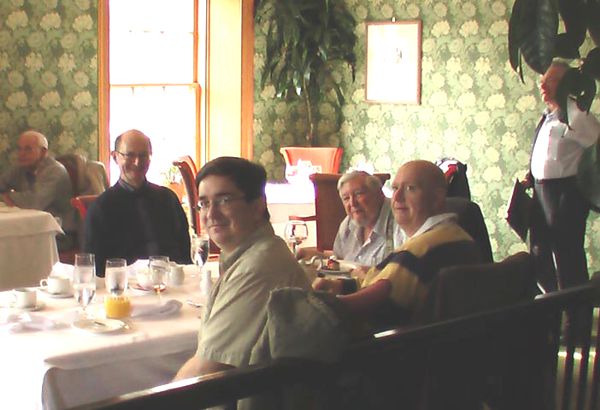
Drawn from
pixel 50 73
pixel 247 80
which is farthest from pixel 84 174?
pixel 247 80

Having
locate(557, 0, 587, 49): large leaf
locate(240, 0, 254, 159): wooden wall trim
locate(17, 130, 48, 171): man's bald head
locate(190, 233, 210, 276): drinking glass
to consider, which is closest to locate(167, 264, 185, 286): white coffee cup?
locate(190, 233, 210, 276): drinking glass

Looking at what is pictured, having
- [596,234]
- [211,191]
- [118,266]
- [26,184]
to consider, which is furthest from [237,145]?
[211,191]

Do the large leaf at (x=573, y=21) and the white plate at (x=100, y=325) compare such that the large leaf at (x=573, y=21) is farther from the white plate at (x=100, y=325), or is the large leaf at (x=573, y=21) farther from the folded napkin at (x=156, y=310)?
the white plate at (x=100, y=325)

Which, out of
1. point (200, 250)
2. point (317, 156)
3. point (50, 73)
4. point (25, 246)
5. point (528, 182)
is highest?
point (50, 73)

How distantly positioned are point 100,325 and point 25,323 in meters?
0.22

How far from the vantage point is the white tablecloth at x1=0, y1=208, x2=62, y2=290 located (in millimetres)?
4938

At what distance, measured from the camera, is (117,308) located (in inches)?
110

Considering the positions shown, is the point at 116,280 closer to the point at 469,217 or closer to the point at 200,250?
the point at 200,250

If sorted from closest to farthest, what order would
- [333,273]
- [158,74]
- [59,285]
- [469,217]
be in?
[59,285] → [333,273] → [469,217] → [158,74]

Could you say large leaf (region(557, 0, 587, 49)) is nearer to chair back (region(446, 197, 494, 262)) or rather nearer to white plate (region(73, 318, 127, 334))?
white plate (region(73, 318, 127, 334))

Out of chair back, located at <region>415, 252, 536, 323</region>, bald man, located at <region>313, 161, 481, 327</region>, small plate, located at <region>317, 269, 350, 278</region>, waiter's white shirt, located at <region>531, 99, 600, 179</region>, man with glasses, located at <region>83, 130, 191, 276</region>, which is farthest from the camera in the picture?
waiter's white shirt, located at <region>531, 99, 600, 179</region>

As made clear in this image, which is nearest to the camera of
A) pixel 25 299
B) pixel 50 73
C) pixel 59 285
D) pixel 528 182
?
pixel 25 299

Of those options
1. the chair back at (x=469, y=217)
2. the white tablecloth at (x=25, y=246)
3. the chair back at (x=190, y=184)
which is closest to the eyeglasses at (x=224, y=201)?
the chair back at (x=469, y=217)

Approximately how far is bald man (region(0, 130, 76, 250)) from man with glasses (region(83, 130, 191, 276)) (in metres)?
1.67
